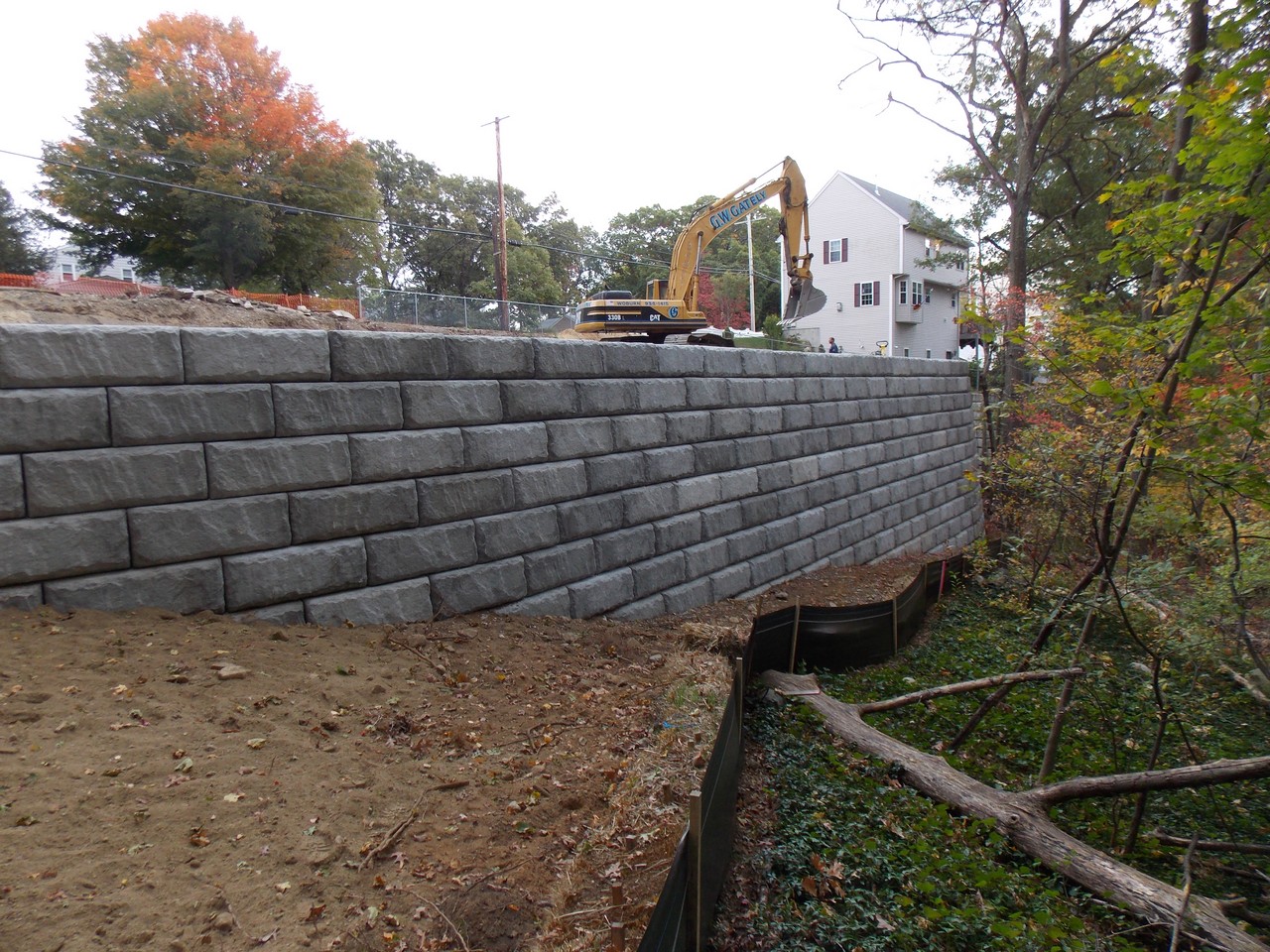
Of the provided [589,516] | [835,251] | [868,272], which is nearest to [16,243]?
[589,516]

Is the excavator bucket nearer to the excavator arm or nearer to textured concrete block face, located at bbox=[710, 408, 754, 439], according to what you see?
the excavator arm

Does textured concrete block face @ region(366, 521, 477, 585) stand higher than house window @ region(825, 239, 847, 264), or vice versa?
house window @ region(825, 239, 847, 264)

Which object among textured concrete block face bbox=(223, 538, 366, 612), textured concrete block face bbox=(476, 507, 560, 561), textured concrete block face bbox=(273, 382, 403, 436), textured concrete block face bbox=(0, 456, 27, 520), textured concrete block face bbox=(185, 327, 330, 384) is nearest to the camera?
textured concrete block face bbox=(0, 456, 27, 520)

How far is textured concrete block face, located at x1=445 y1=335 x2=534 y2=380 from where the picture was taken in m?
4.95

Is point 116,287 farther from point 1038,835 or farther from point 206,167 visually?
point 1038,835

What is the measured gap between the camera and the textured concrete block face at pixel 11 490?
3188mm

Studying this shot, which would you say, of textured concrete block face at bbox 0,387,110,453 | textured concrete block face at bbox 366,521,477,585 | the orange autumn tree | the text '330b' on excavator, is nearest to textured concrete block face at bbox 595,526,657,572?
textured concrete block face at bbox 366,521,477,585

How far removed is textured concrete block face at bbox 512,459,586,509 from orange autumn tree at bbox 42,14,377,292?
1590 cm

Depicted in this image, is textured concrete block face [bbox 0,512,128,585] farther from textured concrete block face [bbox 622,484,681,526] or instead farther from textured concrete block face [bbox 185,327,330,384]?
textured concrete block face [bbox 622,484,681,526]

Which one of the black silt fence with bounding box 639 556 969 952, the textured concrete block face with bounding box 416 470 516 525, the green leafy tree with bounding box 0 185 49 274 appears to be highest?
the green leafy tree with bounding box 0 185 49 274

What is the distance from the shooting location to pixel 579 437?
5945mm

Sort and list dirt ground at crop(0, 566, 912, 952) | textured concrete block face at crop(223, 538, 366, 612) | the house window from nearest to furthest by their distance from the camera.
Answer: dirt ground at crop(0, 566, 912, 952)
textured concrete block face at crop(223, 538, 366, 612)
the house window

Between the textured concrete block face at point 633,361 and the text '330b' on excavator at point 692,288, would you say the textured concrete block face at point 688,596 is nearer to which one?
the textured concrete block face at point 633,361

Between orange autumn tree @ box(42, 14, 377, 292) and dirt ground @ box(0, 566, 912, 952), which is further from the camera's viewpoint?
orange autumn tree @ box(42, 14, 377, 292)
